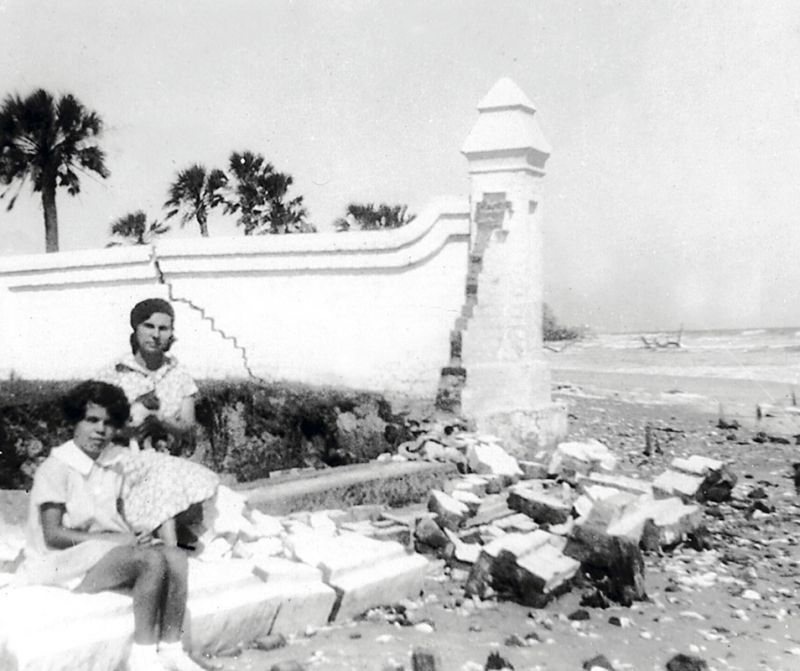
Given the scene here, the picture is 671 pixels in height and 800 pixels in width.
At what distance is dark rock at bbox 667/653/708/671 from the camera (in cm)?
398

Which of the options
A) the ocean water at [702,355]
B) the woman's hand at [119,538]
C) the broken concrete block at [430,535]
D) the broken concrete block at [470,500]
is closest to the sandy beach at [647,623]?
the broken concrete block at [430,535]

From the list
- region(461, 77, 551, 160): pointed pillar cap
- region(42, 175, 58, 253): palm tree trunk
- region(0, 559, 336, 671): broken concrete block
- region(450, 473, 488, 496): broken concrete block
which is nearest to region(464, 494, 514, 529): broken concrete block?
region(450, 473, 488, 496): broken concrete block

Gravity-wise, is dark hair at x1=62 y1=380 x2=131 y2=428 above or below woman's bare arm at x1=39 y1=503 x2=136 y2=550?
above

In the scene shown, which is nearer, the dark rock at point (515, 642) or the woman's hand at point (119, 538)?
the woman's hand at point (119, 538)

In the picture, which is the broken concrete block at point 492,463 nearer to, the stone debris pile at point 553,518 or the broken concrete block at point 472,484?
the stone debris pile at point 553,518

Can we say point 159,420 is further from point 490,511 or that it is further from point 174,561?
point 490,511

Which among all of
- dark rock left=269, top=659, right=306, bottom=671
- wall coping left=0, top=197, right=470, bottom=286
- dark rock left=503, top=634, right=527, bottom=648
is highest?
wall coping left=0, top=197, right=470, bottom=286

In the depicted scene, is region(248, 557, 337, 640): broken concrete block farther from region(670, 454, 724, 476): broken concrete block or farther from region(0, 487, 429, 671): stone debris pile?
region(670, 454, 724, 476): broken concrete block

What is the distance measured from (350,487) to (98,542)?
3.25 meters

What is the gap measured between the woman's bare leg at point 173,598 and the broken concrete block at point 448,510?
9.46ft

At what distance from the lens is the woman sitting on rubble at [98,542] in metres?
3.48

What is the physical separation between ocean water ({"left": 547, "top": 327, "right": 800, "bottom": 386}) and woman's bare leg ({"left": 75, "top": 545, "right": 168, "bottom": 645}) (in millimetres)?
25449

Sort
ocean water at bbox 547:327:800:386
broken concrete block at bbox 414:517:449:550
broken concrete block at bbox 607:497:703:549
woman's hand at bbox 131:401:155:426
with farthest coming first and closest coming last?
ocean water at bbox 547:327:800:386 → broken concrete block at bbox 607:497:703:549 → broken concrete block at bbox 414:517:449:550 → woman's hand at bbox 131:401:155:426

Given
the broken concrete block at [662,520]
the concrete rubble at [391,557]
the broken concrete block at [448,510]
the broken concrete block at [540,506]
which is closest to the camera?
the concrete rubble at [391,557]
